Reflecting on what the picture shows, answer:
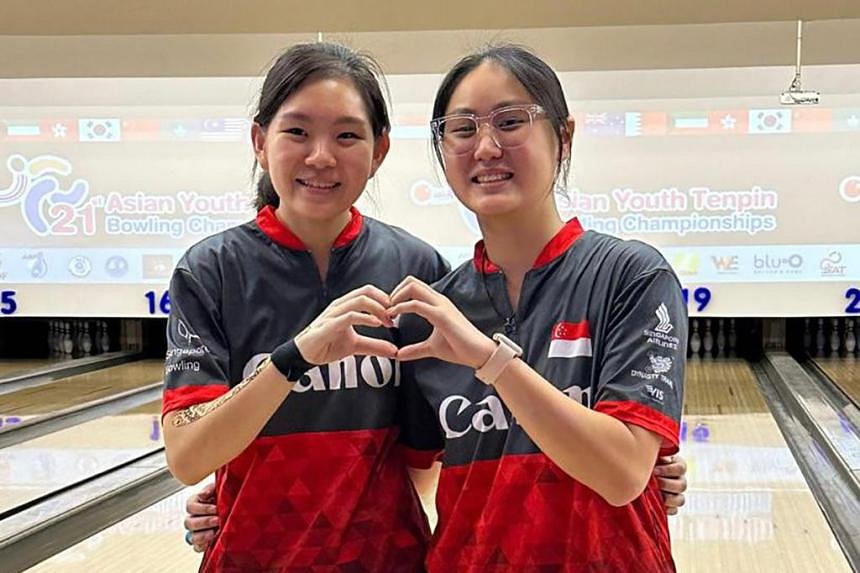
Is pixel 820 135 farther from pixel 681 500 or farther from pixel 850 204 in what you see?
pixel 681 500

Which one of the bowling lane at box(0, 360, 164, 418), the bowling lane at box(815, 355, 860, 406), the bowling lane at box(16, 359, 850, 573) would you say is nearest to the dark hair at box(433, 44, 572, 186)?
the bowling lane at box(16, 359, 850, 573)

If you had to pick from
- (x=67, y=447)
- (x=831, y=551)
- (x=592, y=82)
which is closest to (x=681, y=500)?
(x=831, y=551)

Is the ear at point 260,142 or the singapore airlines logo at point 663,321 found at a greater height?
the ear at point 260,142

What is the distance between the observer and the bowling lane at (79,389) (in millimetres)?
4328

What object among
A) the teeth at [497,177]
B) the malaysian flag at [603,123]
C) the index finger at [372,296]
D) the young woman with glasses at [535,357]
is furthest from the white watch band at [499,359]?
the malaysian flag at [603,123]

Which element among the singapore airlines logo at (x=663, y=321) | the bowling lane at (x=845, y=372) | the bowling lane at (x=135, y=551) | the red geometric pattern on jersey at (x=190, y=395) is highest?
the singapore airlines logo at (x=663, y=321)

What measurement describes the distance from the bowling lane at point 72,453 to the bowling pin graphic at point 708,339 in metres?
3.40

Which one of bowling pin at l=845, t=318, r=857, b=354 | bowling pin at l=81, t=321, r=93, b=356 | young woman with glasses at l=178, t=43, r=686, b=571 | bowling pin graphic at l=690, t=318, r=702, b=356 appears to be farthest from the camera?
bowling pin at l=81, t=321, r=93, b=356

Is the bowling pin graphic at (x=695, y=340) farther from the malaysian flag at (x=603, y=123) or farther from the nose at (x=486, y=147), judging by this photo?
the nose at (x=486, y=147)

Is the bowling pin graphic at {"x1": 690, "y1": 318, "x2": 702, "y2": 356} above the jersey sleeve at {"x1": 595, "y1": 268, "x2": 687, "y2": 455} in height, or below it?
below

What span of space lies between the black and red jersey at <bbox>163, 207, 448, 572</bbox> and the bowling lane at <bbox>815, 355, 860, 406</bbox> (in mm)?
3471

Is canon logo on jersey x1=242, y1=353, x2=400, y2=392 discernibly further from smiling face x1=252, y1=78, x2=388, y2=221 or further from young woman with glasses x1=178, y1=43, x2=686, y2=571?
smiling face x1=252, y1=78, x2=388, y2=221

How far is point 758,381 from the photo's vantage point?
16.0 ft

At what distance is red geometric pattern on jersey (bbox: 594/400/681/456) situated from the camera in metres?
→ 1.03
